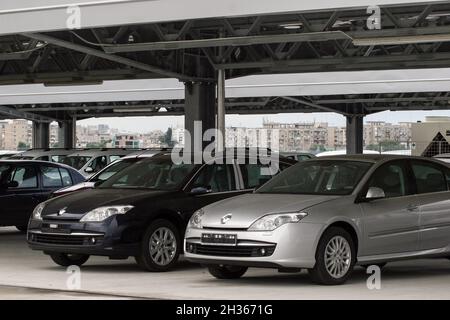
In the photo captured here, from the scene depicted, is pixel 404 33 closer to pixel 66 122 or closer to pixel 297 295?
pixel 297 295

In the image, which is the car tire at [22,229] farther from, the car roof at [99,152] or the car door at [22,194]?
the car roof at [99,152]

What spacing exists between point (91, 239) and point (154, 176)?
1672 mm

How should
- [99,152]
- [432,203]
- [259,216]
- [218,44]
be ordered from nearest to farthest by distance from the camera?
[259,216], [432,203], [218,44], [99,152]

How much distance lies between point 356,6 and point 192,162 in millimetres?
3094

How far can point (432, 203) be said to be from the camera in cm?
1112

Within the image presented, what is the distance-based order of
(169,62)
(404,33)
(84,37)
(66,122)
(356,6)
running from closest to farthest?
(356,6), (404,33), (84,37), (169,62), (66,122)

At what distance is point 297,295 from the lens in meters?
9.38

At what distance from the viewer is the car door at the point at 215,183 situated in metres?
12.3

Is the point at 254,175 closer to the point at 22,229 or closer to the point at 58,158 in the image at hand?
the point at 22,229

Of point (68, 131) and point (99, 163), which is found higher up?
point (68, 131)

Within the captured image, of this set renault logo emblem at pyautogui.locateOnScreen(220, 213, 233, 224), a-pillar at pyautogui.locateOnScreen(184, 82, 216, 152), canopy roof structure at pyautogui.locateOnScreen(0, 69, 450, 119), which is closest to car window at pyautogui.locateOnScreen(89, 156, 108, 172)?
a-pillar at pyautogui.locateOnScreen(184, 82, 216, 152)

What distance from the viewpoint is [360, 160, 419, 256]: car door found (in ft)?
34.1

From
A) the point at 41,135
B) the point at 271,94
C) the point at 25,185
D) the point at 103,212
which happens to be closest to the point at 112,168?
the point at 25,185
